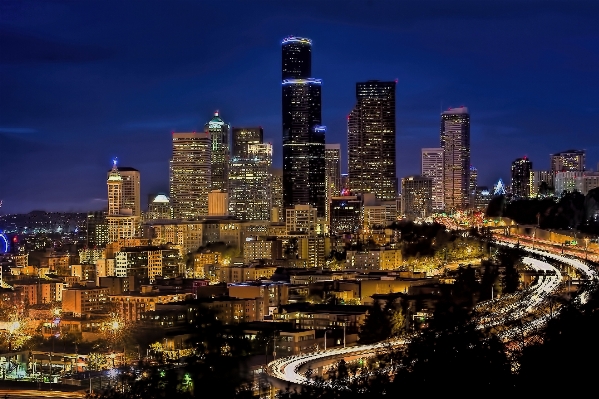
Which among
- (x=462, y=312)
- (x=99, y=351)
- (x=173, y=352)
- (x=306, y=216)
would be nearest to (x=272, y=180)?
(x=306, y=216)

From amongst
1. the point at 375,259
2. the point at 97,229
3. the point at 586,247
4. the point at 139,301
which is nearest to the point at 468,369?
the point at 139,301

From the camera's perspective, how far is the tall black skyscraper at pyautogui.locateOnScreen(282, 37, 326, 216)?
195 ft

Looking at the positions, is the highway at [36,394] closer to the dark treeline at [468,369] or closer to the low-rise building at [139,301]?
the dark treeline at [468,369]

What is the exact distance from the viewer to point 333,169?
6712cm

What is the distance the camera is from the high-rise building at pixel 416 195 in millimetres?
69062

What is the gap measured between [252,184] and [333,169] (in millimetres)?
7174

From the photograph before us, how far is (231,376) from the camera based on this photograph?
8.61m

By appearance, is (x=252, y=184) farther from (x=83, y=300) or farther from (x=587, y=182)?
(x=83, y=300)

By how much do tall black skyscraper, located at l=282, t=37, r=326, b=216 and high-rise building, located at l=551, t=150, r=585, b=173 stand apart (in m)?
15.4

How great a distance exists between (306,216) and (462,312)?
36.7 metres

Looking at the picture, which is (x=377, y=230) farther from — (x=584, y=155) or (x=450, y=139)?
(x=450, y=139)

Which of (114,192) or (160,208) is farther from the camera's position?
(160,208)

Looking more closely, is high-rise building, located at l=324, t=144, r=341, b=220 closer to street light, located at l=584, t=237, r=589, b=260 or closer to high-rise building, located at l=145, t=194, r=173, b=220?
high-rise building, located at l=145, t=194, r=173, b=220

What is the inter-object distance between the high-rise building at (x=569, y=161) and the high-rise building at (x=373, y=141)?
1025cm
